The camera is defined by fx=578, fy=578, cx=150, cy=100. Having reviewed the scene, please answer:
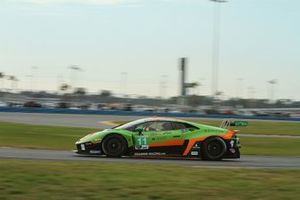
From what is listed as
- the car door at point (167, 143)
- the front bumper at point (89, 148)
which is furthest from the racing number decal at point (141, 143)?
the front bumper at point (89, 148)

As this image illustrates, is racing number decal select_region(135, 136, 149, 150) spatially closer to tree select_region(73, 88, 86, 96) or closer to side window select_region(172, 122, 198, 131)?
side window select_region(172, 122, 198, 131)

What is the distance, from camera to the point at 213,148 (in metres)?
16.8

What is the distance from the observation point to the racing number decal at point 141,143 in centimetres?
1675

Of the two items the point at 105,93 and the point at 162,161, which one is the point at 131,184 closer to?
the point at 162,161

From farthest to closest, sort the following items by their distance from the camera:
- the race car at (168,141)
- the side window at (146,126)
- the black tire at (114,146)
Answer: the side window at (146,126) < the race car at (168,141) < the black tire at (114,146)

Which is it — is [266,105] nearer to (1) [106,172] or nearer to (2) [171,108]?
(2) [171,108]

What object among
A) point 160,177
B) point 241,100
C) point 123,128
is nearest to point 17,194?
point 160,177

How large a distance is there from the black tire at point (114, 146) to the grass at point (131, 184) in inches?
269

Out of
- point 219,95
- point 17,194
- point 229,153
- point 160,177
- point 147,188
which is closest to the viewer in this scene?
point 17,194

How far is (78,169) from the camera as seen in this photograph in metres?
9.18

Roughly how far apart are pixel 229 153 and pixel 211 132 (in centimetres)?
80

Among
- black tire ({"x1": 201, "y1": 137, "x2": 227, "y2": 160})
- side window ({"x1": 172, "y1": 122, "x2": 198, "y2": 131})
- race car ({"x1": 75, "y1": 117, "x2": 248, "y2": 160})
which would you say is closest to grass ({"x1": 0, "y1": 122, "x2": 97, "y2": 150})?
race car ({"x1": 75, "y1": 117, "x2": 248, "y2": 160})

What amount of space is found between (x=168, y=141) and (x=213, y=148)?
132 centimetres

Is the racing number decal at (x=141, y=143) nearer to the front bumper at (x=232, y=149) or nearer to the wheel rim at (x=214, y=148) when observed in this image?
the wheel rim at (x=214, y=148)
